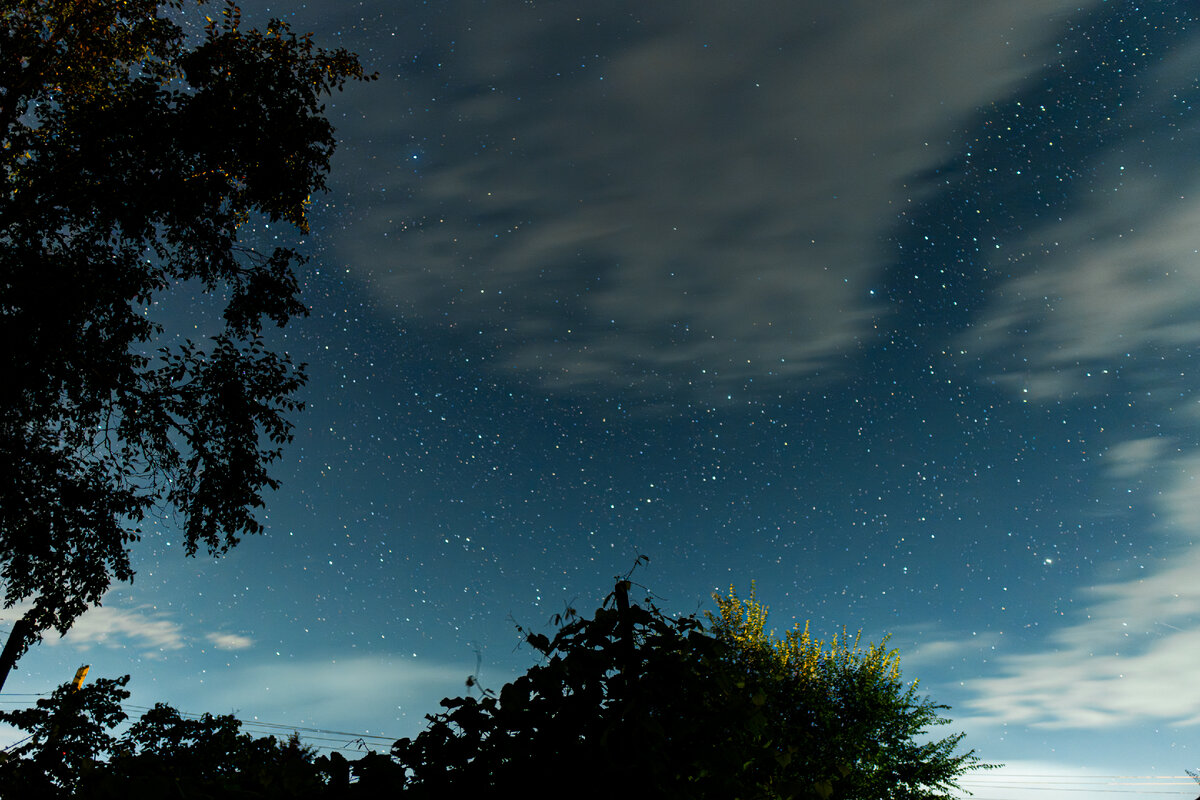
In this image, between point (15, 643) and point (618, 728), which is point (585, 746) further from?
point (15, 643)

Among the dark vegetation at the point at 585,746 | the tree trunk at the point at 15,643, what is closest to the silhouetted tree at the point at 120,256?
the tree trunk at the point at 15,643

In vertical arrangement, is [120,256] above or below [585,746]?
above

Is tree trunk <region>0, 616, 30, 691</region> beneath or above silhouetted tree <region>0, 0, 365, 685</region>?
beneath

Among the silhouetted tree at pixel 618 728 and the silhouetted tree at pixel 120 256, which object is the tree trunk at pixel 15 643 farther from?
the silhouetted tree at pixel 618 728

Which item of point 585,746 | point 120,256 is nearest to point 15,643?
point 120,256

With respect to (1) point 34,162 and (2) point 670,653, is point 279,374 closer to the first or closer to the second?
(1) point 34,162

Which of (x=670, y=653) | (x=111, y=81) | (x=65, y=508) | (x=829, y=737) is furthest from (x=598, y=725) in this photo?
(x=829, y=737)

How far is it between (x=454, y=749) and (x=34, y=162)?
41.1 feet

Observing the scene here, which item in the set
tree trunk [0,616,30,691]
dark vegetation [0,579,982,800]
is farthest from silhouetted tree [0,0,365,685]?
dark vegetation [0,579,982,800]

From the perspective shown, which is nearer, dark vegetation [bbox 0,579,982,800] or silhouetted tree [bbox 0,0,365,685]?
dark vegetation [bbox 0,579,982,800]

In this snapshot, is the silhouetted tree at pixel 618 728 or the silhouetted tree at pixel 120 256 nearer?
the silhouetted tree at pixel 618 728

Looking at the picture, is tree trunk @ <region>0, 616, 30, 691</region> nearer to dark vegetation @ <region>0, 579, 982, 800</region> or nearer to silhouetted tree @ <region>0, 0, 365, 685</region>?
silhouetted tree @ <region>0, 0, 365, 685</region>

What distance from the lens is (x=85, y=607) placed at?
10.6 m

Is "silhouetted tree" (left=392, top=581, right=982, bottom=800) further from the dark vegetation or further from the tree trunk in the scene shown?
the tree trunk
